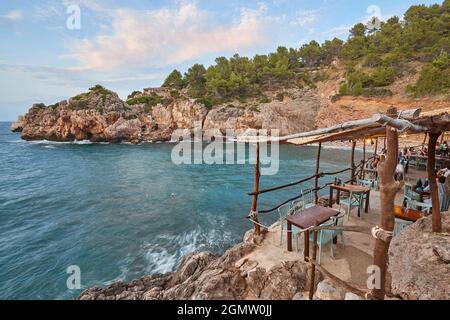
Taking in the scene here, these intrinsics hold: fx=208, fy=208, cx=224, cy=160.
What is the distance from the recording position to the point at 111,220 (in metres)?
11.1

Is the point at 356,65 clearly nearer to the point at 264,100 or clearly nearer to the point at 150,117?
the point at 264,100

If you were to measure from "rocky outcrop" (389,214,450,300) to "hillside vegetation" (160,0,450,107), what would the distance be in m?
36.7

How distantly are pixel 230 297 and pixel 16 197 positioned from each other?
18.6 metres

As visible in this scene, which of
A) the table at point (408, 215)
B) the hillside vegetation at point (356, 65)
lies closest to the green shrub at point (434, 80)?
the hillside vegetation at point (356, 65)

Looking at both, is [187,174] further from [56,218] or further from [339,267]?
[339,267]

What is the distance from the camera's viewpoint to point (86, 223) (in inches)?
427

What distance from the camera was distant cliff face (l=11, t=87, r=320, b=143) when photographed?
43.8 m

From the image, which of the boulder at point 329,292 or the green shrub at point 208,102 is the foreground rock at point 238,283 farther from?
the green shrub at point 208,102

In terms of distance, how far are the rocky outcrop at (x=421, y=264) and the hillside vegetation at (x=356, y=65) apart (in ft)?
121

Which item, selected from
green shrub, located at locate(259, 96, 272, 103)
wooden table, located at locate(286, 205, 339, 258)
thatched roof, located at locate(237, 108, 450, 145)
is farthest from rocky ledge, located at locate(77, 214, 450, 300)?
green shrub, located at locate(259, 96, 272, 103)

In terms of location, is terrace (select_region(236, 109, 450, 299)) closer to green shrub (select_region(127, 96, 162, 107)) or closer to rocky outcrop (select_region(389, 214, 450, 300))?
rocky outcrop (select_region(389, 214, 450, 300))

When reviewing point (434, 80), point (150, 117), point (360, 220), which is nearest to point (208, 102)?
point (150, 117)

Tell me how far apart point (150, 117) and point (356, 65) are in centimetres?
4699
